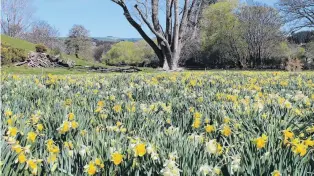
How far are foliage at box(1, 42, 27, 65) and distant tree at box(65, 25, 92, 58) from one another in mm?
45388

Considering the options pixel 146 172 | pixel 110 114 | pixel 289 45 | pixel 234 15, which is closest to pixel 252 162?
pixel 146 172

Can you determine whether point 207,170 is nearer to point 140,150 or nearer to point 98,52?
point 140,150

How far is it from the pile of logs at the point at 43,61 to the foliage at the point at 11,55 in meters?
0.53

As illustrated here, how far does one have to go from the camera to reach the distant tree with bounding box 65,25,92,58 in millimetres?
72938

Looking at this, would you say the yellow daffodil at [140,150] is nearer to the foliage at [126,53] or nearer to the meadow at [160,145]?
the meadow at [160,145]

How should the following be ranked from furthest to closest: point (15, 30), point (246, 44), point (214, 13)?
point (15, 30) → point (214, 13) → point (246, 44)

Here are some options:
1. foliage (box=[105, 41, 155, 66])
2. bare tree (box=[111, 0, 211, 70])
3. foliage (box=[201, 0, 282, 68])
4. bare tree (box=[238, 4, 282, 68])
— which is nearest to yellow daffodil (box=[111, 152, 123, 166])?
bare tree (box=[111, 0, 211, 70])

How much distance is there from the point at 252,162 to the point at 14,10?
64081mm

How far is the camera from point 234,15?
51562 mm

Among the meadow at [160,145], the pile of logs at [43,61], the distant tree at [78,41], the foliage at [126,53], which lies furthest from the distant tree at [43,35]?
the meadow at [160,145]

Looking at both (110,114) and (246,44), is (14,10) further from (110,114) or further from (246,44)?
(110,114)

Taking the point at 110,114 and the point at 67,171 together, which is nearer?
the point at 67,171

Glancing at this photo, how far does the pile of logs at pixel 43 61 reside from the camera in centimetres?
2656

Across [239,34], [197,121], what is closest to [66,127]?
[197,121]
